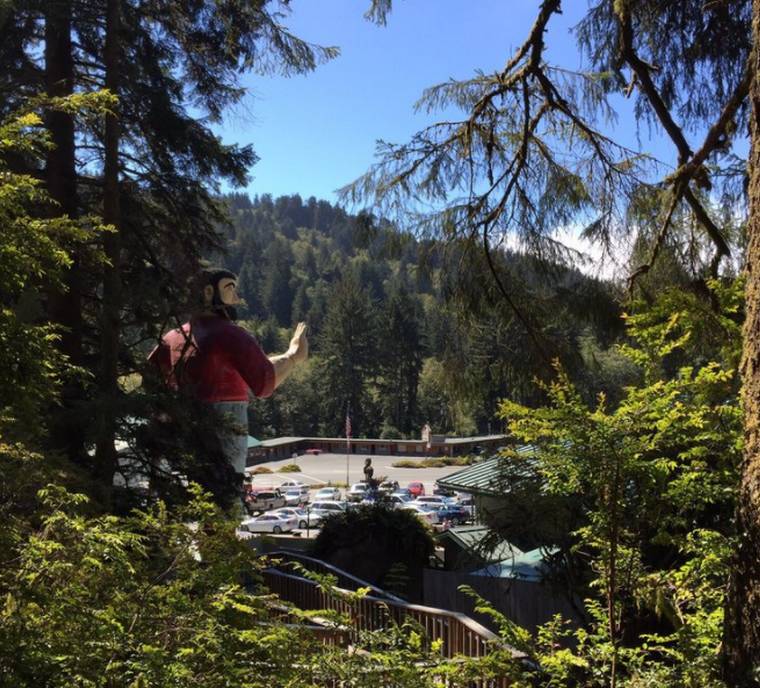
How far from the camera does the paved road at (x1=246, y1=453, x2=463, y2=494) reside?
50781 mm

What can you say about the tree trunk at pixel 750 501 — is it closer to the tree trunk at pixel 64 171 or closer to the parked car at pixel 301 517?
the tree trunk at pixel 64 171

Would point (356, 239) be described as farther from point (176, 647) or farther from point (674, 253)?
point (176, 647)

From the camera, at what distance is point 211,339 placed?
1122 centimetres

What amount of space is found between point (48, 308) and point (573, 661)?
29.9ft

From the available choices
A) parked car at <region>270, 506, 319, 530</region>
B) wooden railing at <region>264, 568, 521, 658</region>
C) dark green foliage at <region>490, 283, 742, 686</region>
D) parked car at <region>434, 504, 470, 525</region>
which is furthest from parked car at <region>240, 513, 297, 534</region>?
dark green foliage at <region>490, 283, 742, 686</region>

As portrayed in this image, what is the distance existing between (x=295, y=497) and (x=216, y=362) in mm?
29345

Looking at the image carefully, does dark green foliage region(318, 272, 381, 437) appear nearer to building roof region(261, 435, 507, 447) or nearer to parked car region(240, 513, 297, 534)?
building roof region(261, 435, 507, 447)

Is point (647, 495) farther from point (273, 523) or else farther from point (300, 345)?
point (273, 523)

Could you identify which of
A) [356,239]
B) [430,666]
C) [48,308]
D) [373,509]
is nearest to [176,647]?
[430,666]

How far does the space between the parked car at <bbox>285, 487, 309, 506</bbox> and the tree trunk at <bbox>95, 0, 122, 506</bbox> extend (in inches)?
1180

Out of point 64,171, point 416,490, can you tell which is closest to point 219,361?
point 64,171

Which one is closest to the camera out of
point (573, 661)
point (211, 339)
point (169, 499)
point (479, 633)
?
point (573, 661)

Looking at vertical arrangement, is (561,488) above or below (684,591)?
above

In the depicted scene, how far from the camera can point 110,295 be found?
937 cm
